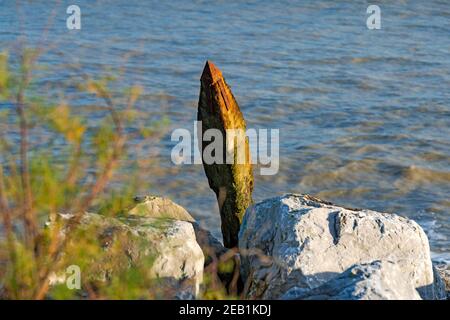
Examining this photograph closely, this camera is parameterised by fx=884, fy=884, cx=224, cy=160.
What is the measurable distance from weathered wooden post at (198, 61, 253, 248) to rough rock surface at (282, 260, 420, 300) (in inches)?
63.8

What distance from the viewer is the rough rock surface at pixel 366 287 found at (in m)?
4.00

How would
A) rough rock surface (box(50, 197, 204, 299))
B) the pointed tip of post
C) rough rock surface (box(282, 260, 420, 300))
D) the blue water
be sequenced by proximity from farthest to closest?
the blue water
the pointed tip of post
rough rock surface (box(50, 197, 204, 299))
rough rock surface (box(282, 260, 420, 300))

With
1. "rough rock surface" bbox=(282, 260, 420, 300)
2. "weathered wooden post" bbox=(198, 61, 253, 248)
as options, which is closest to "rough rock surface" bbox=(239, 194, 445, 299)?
"rough rock surface" bbox=(282, 260, 420, 300)

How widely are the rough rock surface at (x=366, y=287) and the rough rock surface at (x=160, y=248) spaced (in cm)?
76

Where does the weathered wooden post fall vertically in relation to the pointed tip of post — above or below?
below

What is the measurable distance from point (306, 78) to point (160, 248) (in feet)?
28.0

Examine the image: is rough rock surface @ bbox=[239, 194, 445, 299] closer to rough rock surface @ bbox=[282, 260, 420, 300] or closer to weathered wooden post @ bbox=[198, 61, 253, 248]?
rough rock surface @ bbox=[282, 260, 420, 300]

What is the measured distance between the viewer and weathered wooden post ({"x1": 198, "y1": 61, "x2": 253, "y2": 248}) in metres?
6.00

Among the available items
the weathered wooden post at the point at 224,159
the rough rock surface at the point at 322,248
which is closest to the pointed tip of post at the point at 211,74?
the weathered wooden post at the point at 224,159

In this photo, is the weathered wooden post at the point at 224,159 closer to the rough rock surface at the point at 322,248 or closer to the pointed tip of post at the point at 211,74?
the pointed tip of post at the point at 211,74

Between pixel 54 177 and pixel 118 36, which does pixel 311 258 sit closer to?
pixel 54 177

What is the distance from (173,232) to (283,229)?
0.65 metres

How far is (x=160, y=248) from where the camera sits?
199 inches

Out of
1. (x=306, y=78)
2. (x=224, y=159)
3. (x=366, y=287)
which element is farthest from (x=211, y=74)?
(x=306, y=78)
